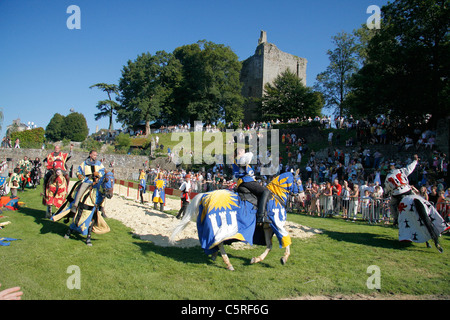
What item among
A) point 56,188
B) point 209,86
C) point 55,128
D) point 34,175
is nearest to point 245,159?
point 56,188

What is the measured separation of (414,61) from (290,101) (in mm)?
28975

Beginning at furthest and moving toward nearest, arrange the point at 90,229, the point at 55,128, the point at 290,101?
the point at 55,128, the point at 290,101, the point at 90,229

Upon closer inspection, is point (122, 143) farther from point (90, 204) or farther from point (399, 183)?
point (399, 183)

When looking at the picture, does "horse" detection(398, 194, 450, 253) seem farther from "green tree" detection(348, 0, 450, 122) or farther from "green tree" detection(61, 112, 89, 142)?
"green tree" detection(61, 112, 89, 142)

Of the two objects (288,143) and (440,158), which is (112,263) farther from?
(288,143)

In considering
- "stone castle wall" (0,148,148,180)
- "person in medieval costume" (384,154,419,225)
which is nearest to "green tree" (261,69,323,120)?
"stone castle wall" (0,148,148,180)

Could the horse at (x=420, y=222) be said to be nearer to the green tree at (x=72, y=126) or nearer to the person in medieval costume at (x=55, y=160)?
the person in medieval costume at (x=55, y=160)

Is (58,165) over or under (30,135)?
under

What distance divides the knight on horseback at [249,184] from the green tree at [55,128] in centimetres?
6931

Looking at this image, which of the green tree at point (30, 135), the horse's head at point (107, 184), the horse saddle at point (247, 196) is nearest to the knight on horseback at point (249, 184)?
the horse saddle at point (247, 196)

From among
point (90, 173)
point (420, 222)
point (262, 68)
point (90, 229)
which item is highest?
point (262, 68)

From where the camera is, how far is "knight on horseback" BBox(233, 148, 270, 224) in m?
6.64

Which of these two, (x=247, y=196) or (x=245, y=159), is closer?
(x=247, y=196)

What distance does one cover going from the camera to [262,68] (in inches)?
2346
